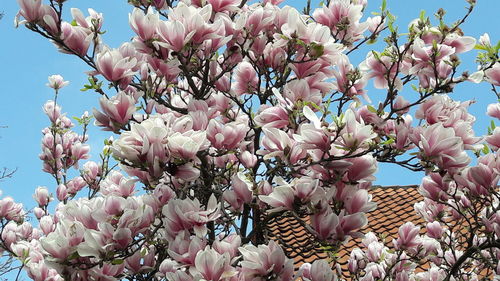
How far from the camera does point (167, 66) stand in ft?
8.65

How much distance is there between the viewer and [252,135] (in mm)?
2947

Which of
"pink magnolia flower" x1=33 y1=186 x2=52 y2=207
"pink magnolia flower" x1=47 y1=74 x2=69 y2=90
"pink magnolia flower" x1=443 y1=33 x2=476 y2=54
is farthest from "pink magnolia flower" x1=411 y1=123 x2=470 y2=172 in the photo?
"pink magnolia flower" x1=33 y1=186 x2=52 y2=207

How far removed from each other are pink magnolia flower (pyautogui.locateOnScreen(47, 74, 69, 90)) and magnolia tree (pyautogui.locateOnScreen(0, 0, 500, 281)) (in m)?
2.61

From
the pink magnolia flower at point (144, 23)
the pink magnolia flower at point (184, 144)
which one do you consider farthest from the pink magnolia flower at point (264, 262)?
the pink magnolia flower at point (144, 23)

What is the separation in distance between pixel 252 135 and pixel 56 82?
10.7ft

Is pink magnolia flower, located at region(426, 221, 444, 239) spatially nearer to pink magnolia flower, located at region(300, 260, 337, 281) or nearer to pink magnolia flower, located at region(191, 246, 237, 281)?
pink magnolia flower, located at region(300, 260, 337, 281)

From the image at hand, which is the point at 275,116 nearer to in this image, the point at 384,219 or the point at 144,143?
the point at 144,143

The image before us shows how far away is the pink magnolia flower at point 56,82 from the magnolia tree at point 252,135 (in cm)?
261

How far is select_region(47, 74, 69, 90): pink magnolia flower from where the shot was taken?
18.2 feet

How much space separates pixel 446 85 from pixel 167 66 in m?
1.27

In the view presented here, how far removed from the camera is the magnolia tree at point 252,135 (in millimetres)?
2203

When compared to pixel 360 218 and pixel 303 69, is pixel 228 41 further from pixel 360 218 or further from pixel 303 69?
pixel 360 218

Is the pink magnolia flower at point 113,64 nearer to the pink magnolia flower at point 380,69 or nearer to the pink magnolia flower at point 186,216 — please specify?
the pink magnolia flower at point 186,216

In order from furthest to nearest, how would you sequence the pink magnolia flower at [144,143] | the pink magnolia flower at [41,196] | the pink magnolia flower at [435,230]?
the pink magnolia flower at [41,196] → the pink magnolia flower at [435,230] → the pink magnolia flower at [144,143]
